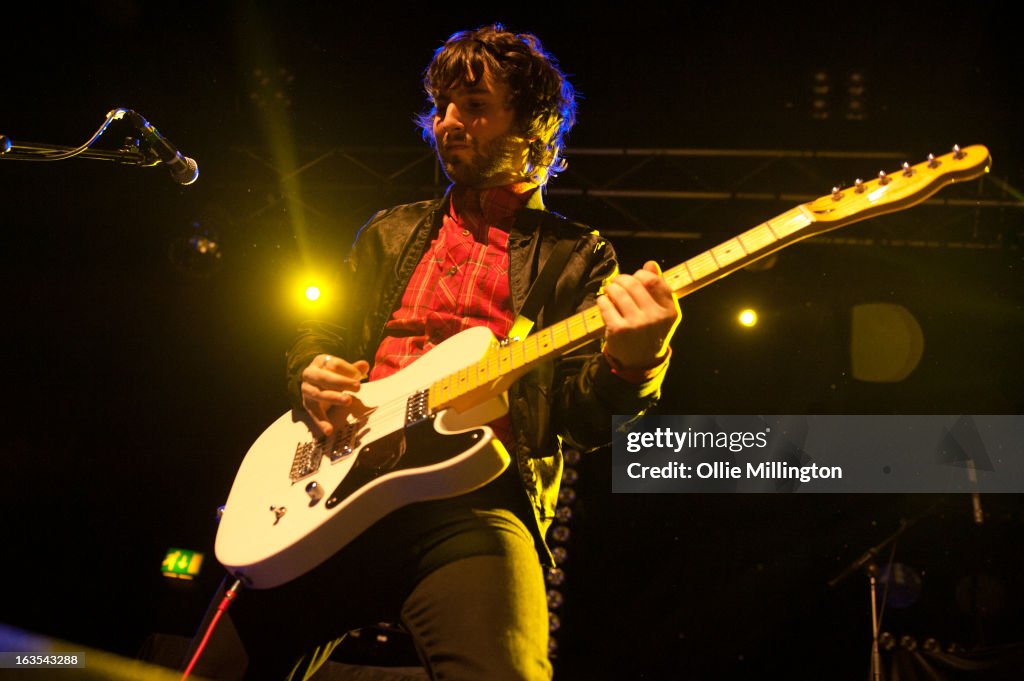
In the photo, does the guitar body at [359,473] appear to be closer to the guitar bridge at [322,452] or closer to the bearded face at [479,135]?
the guitar bridge at [322,452]

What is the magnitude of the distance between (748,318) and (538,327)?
4.82 metres

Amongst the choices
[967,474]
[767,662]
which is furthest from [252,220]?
[967,474]

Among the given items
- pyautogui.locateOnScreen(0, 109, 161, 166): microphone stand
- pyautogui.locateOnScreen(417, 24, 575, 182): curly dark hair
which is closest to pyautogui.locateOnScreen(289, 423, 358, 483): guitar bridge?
pyautogui.locateOnScreen(0, 109, 161, 166): microphone stand

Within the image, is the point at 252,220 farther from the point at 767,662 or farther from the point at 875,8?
the point at 767,662

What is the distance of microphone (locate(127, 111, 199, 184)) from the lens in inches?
94.4

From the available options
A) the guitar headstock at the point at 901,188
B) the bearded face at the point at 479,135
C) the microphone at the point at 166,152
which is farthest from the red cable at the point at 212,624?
the guitar headstock at the point at 901,188

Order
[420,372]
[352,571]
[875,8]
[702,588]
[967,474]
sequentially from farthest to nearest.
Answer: [702,588] < [967,474] < [875,8] < [420,372] < [352,571]

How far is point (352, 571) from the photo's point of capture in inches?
83.4

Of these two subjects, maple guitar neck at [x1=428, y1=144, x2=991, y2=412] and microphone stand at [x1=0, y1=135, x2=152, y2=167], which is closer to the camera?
maple guitar neck at [x1=428, y1=144, x2=991, y2=412]

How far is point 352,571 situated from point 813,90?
19.1ft

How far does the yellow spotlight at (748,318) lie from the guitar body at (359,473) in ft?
16.6

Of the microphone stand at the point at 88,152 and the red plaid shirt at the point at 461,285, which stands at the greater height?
the microphone stand at the point at 88,152

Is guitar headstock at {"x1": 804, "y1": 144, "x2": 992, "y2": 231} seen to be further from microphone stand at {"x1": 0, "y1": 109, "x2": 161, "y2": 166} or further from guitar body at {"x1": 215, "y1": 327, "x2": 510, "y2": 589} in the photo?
microphone stand at {"x1": 0, "y1": 109, "x2": 161, "y2": 166}

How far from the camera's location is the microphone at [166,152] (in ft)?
7.87
